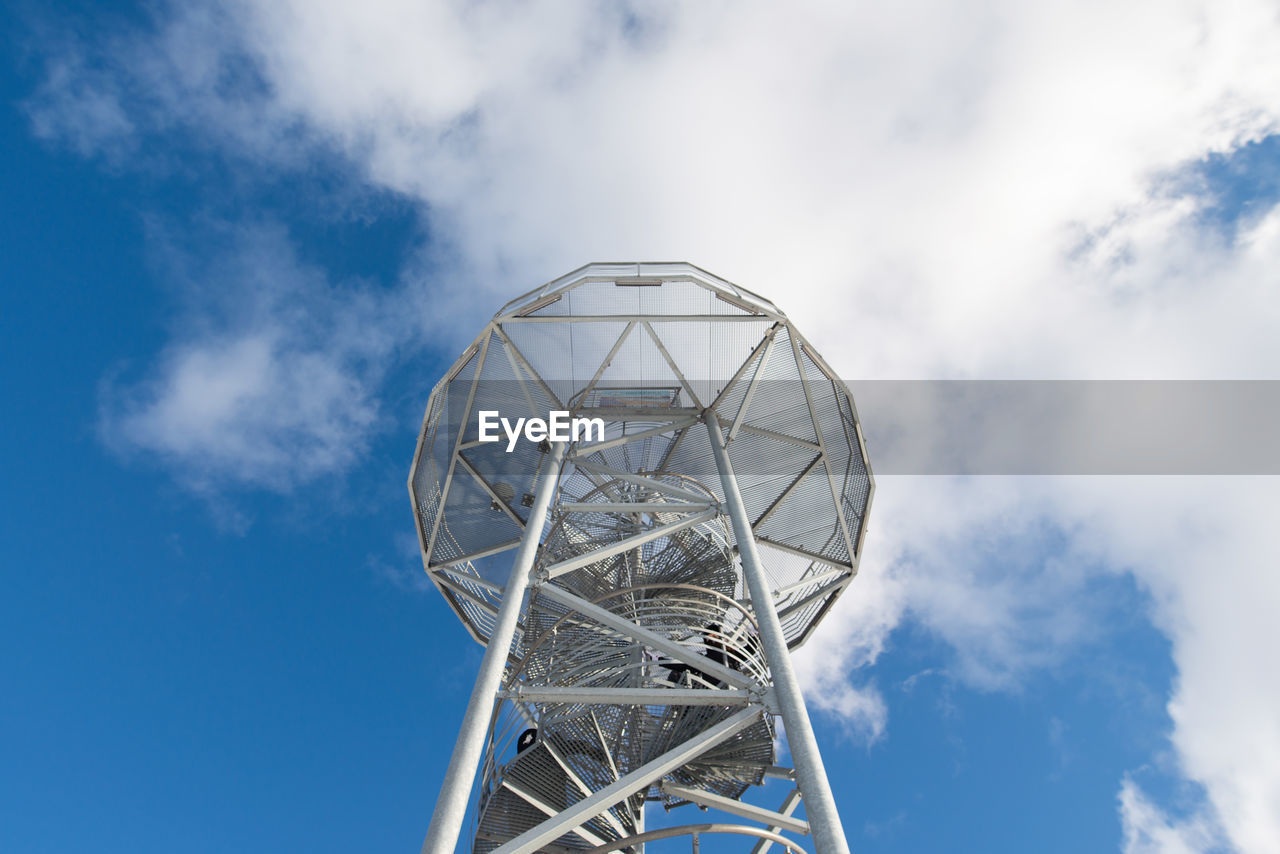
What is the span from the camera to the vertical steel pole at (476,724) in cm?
644

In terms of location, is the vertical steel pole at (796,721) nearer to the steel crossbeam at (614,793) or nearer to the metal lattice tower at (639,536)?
the metal lattice tower at (639,536)

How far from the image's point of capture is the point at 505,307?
13.3m

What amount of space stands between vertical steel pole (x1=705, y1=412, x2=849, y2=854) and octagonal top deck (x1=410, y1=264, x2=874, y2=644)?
414 centimetres

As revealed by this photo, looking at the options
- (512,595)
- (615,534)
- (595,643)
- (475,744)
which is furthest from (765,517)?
(475,744)

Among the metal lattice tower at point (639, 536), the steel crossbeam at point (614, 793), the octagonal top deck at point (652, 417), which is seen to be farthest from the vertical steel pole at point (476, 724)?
the octagonal top deck at point (652, 417)

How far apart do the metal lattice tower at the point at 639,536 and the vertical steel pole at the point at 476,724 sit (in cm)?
3

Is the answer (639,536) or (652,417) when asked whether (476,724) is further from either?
(652,417)

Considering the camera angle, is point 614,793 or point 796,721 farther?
point 796,721

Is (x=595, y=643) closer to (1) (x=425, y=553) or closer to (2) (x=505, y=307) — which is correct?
(1) (x=425, y=553)

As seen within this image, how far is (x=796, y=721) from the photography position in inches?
296

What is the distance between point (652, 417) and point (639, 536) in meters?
4.34

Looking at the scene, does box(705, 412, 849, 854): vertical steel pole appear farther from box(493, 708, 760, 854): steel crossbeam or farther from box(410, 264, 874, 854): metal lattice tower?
box(493, 708, 760, 854): steel crossbeam

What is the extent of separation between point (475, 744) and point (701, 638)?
5.05 meters

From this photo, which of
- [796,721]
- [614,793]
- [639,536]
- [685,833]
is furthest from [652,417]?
[614,793]
